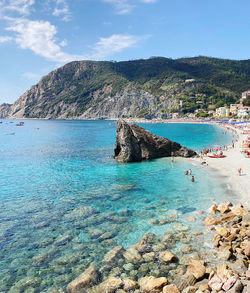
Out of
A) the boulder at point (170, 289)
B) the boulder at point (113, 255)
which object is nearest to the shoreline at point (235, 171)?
the boulder at point (113, 255)

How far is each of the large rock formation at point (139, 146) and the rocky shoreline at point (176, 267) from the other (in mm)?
27681

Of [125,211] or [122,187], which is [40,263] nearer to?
[125,211]

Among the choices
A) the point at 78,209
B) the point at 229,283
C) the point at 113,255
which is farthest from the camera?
the point at 78,209

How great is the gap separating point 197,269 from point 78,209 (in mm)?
12964

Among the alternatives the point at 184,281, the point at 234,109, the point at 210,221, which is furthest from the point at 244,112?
the point at 184,281

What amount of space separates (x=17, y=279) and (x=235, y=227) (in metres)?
14.8

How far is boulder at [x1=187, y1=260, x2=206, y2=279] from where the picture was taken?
1277 centimetres

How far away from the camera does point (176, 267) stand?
14.1m

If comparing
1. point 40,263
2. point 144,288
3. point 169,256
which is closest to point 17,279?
point 40,263

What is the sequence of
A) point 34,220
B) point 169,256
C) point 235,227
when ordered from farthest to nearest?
point 34,220 → point 235,227 → point 169,256

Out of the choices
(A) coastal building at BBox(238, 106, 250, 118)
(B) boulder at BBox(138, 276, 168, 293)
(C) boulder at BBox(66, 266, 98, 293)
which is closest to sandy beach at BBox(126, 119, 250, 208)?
(B) boulder at BBox(138, 276, 168, 293)

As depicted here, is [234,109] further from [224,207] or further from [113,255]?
[113,255]

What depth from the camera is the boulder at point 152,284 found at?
1212 centimetres

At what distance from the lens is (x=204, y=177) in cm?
3462
